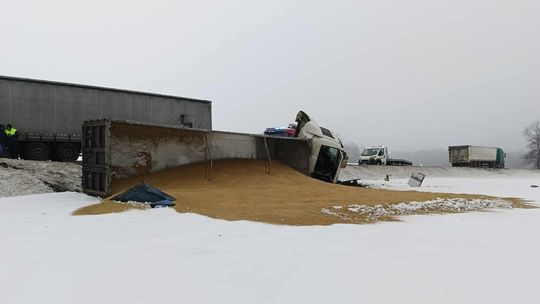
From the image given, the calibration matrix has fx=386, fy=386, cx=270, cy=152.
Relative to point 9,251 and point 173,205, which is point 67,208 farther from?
point 9,251

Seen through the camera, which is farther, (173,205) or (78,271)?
(173,205)

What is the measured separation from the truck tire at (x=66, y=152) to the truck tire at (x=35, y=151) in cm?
63

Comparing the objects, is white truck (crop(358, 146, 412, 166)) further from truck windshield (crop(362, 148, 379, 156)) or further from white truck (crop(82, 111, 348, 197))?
white truck (crop(82, 111, 348, 197))

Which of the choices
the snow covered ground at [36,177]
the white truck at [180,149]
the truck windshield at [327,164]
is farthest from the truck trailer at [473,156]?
the snow covered ground at [36,177]

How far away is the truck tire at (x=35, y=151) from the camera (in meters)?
18.4

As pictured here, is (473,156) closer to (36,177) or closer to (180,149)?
(180,149)

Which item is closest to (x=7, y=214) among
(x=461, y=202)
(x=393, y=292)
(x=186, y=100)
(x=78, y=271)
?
(x=78, y=271)

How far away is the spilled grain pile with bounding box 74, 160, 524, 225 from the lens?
26.5 feet

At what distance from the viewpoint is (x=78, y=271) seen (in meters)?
4.27

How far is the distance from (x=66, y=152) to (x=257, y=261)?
58.1 feet

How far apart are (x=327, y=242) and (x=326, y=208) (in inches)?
124

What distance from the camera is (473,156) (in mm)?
49531

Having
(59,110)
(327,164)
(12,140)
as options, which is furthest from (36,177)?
(327,164)

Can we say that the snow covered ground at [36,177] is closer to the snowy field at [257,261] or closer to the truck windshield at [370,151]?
the snowy field at [257,261]
